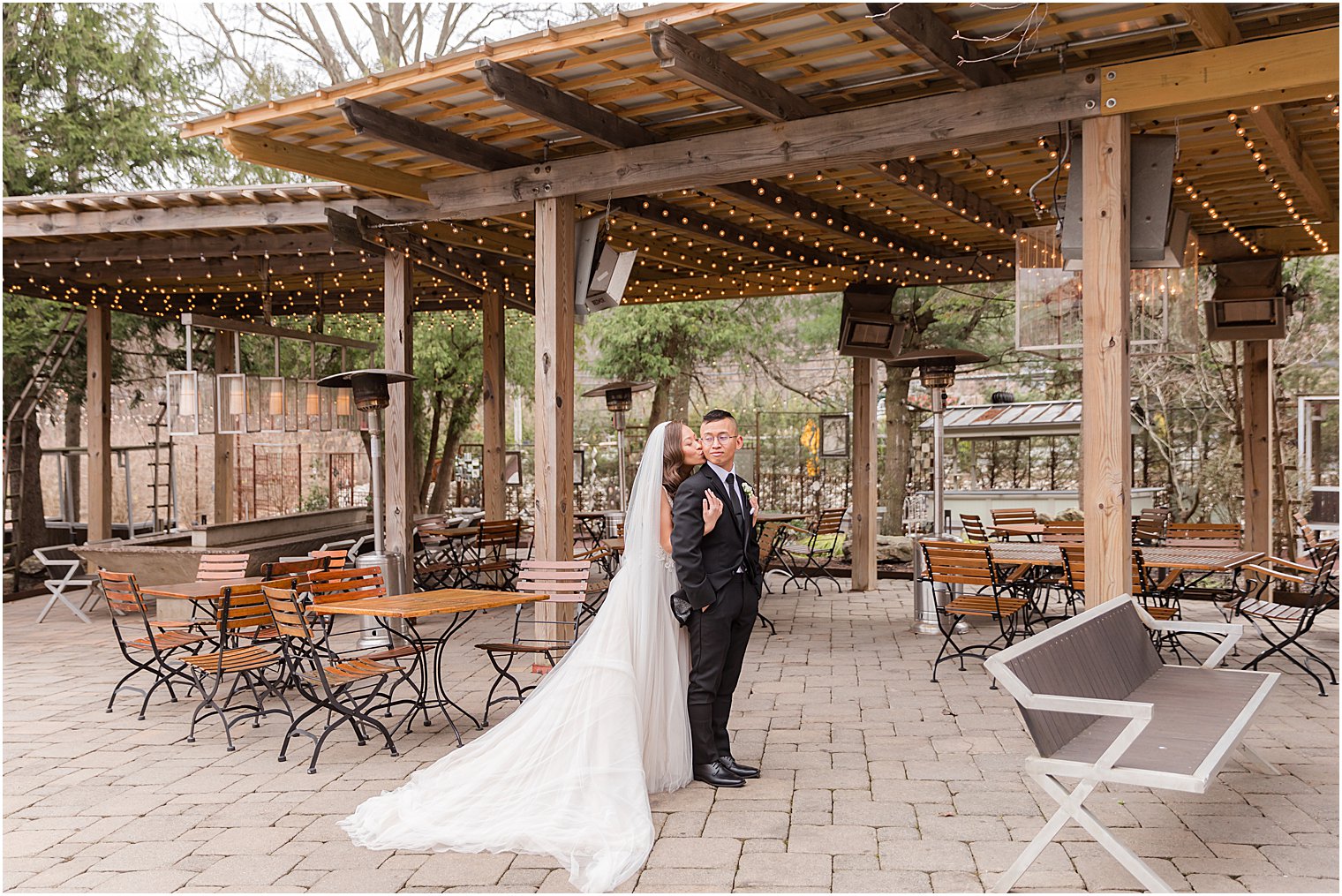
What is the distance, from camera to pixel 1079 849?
3969mm

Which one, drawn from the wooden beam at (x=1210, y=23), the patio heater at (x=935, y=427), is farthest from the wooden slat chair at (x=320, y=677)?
the wooden beam at (x=1210, y=23)

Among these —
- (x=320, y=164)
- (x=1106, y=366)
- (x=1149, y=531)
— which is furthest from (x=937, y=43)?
(x=1149, y=531)

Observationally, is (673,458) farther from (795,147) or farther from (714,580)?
(795,147)

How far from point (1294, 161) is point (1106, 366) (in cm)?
324

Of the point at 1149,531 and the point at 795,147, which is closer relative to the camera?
the point at 795,147

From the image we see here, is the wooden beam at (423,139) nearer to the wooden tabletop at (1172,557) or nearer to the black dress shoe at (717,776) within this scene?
the black dress shoe at (717,776)

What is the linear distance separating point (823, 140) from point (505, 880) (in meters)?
4.69

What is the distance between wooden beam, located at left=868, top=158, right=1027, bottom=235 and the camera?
7684 millimetres

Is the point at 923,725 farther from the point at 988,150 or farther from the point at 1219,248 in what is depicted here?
the point at 1219,248

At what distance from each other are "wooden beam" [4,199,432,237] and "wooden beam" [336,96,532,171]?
1.39 m

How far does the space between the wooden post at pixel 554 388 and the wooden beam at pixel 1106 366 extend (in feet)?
11.4

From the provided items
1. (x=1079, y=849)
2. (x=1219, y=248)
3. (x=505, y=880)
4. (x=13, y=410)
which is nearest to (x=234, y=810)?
(x=505, y=880)

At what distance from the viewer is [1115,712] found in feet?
11.6

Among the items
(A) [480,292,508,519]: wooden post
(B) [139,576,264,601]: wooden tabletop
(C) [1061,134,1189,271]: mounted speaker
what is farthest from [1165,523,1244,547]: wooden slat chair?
(B) [139,576,264,601]: wooden tabletop
